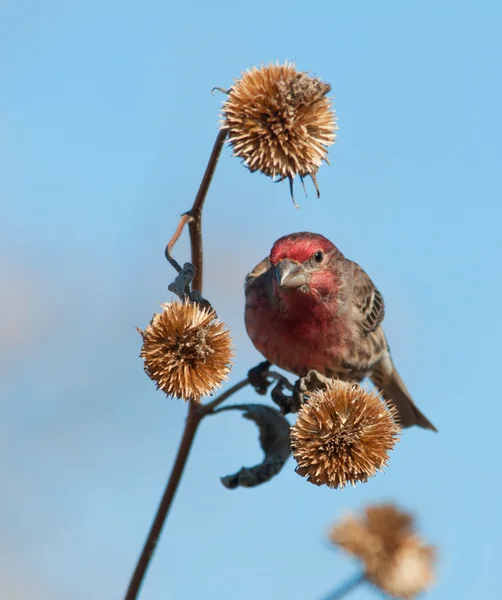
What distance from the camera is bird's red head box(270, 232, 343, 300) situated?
4609 mm

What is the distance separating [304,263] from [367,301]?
3.47 feet

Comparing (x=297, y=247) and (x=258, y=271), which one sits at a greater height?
(x=258, y=271)

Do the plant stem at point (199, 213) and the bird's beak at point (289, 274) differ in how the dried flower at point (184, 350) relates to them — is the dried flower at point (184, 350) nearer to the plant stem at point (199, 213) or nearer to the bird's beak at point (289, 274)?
the plant stem at point (199, 213)

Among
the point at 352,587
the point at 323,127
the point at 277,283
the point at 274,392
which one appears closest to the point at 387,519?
the point at 352,587

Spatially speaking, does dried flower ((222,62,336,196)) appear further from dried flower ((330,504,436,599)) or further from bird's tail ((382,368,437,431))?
bird's tail ((382,368,437,431))

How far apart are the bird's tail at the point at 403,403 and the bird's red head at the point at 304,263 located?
201cm

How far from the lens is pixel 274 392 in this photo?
13.7ft

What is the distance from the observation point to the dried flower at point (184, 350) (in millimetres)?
2992

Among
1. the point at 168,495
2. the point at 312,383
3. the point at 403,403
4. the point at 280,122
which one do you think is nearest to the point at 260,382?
the point at 312,383

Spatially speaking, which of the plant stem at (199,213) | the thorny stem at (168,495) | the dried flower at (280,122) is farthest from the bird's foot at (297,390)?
the dried flower at (280,122)

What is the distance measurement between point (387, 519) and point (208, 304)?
139cm

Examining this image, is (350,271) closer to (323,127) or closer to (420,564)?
(420,564)

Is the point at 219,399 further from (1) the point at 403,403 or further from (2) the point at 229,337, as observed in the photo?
(1) the point at 403,403

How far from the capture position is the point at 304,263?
4766 millimetres
